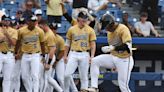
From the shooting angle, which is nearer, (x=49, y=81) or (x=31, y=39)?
(x=31, y=39)

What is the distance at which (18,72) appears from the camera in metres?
11.6

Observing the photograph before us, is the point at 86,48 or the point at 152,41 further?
the point at 152,41

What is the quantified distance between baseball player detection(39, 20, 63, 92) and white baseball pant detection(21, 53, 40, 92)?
0.39 meters

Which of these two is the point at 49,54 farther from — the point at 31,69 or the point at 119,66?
the point at 119,66

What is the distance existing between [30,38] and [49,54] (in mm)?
583

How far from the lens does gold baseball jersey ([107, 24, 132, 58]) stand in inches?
399

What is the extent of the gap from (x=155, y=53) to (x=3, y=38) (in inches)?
183

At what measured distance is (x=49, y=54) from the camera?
A: 11.4 meters

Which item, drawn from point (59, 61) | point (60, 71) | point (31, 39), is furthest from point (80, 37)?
point (31, 39)

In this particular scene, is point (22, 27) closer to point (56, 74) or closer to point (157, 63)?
point (56, 74)

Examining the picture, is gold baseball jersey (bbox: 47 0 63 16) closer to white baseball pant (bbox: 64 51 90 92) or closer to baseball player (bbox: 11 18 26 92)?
baseball player (bbox: 11 18 26 92)

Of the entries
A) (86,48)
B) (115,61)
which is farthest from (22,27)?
(115,61)

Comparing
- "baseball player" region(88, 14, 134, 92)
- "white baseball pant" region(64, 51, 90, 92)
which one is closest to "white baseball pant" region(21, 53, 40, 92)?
"white baseball pant" region(64, 51, 90, 92)

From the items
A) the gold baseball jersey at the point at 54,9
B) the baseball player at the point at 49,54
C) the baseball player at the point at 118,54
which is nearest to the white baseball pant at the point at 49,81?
the baseball player at the point at 49,54
